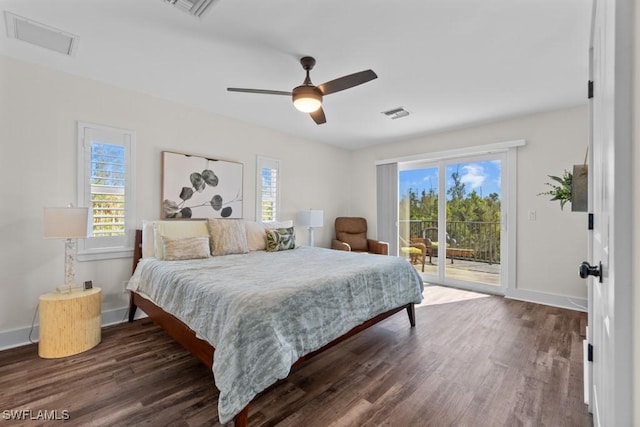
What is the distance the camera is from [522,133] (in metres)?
3.85

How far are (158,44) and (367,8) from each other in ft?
5.55

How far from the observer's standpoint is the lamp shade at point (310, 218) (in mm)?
4465

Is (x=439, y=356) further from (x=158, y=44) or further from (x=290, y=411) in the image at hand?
(x=158, y=44)

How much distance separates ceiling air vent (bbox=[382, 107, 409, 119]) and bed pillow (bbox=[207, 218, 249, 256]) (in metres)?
2.46

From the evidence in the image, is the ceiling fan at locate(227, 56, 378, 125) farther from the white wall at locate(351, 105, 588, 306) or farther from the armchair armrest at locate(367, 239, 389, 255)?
the armchair armrest at locate(367, 239, 389, 255)

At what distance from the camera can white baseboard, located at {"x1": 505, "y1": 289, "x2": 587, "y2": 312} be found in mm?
3438

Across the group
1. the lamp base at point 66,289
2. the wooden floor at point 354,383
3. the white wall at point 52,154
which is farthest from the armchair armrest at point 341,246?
the lamp base at point 66,289

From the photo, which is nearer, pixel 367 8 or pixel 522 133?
pixel 367 8

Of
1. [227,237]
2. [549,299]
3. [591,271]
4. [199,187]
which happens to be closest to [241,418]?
[591,271]

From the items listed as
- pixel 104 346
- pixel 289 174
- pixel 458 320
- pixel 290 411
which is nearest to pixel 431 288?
pixel 458 320

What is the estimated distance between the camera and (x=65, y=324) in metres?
2.33

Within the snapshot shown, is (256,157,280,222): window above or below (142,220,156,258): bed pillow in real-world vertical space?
Answer: above

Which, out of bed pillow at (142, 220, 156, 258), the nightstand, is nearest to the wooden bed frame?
bed pillow at (142, 220, 156, 258)

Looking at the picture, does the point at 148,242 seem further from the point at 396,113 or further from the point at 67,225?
the point at 396,113
